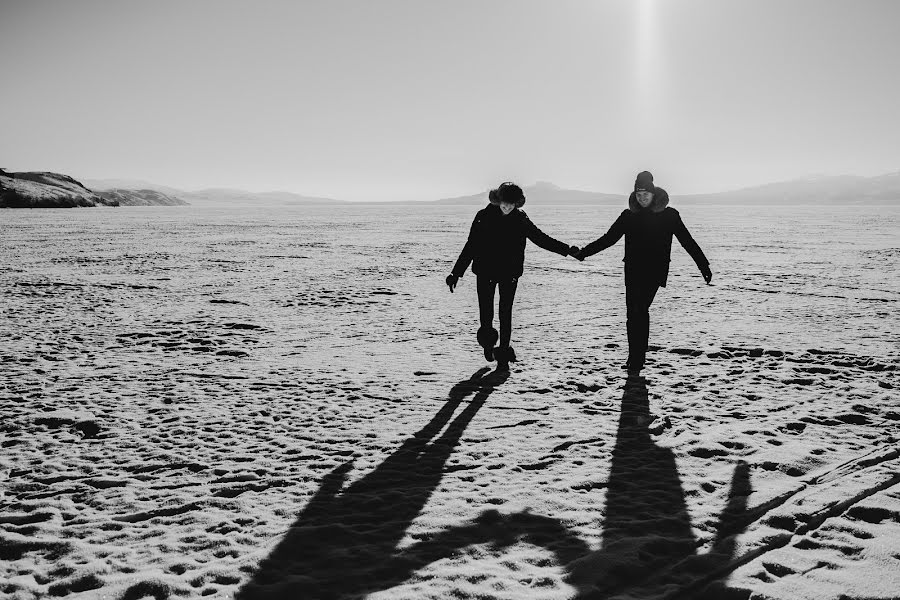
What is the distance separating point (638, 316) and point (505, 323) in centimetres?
119

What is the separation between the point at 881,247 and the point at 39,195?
218 ft

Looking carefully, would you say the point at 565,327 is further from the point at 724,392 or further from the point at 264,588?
the point at 264,588

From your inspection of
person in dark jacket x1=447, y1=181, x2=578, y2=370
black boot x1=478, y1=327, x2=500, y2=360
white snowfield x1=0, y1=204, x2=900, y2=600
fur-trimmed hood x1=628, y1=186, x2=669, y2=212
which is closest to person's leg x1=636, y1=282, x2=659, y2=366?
white snowfield x1=0, y1=204, x2=900, y2=600

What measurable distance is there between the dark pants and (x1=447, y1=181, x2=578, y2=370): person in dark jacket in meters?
0.95

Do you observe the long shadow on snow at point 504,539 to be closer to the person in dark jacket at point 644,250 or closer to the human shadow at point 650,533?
the human shadow at point 650,533

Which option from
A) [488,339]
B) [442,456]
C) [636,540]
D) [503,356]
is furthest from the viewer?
[488,339]

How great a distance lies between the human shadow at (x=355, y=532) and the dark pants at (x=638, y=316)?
2242mm

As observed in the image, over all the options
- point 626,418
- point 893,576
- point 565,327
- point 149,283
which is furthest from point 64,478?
point 149,283

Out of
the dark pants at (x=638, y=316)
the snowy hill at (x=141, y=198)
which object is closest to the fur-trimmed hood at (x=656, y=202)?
the dark pants at (x=638, y=316)

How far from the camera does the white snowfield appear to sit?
2414 millimetres

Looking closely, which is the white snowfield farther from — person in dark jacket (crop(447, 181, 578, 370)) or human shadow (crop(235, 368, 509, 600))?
person in dark jacket (crop(447, 181, 578, 370))

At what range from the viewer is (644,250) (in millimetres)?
5328

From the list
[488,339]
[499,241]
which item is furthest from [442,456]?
[499,241]

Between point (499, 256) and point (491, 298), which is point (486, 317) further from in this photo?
point (499, 256)
